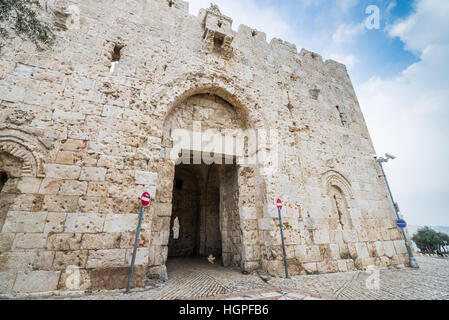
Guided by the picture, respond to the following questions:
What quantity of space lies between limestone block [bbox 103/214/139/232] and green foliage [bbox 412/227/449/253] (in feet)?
74.6

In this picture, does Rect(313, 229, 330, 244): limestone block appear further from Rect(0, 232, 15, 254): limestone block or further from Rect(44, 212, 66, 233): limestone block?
Rect(0, 232, 15, 254): limestone block

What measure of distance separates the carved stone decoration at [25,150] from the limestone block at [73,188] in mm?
399

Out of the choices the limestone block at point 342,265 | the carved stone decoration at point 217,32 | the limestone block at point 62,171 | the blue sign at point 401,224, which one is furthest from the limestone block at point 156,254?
the blue sign at point 401,224

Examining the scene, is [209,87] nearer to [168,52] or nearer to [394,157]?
[168,52]

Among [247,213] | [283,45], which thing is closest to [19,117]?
[247,213]

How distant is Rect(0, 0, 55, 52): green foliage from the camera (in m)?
3.84

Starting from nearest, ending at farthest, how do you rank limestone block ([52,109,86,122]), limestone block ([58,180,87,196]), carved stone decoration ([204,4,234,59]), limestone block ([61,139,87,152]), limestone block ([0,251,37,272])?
limestone block ([0,251,37,272]) < limestone block ([58,180,87,196]) < limestone block ([61,139,87,152]) < limestone block ([52,109,86,122]) < carved stone decoration ([204,4,234,59])

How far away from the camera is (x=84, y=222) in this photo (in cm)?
334

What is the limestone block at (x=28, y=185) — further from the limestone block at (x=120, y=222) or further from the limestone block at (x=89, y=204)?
the limestone block at (x=120, y=222)

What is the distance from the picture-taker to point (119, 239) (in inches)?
137

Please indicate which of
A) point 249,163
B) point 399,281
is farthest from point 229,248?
point 399,281

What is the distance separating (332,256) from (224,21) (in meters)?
7.76

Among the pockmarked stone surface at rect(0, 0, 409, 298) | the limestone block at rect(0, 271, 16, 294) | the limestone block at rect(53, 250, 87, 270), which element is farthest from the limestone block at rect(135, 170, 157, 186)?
the limestone block at rect(0, 271, 16, 294)

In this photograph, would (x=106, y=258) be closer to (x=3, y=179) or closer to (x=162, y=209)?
(x=162, y=209)
